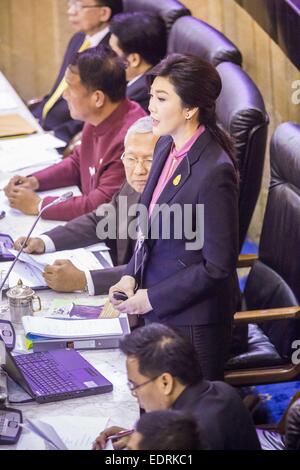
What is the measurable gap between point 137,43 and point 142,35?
0.18 ft

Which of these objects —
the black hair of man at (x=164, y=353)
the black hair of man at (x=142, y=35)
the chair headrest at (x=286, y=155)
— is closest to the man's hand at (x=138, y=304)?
the black hair of man at (x=164, y=353)

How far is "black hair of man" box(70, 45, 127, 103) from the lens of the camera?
13.5ft

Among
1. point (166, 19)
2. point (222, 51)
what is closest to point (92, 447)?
point (222, 51)

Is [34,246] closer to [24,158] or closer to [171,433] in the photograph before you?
[24,158]

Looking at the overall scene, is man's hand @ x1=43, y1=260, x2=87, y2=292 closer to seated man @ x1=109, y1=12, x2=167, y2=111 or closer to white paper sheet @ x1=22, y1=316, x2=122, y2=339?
white paper sheet @ x1=22, y1=316, x2=122, y2=339

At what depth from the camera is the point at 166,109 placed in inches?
120

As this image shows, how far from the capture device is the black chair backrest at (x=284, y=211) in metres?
3.57

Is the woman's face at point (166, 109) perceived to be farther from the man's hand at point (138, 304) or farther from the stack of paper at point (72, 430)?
the stack of paper at point (72, 430)

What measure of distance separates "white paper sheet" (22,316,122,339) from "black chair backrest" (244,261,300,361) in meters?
0.66

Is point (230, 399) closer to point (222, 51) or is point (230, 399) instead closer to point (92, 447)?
point (92, 447)

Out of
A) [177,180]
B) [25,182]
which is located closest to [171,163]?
[177,180]

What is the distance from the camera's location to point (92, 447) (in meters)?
2.60
